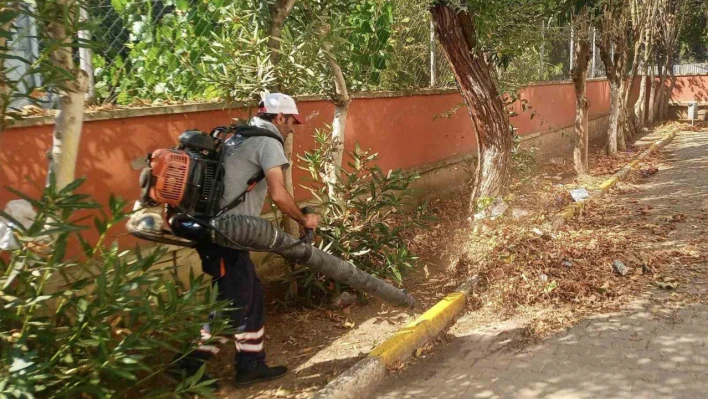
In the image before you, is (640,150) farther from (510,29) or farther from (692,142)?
(510,29)

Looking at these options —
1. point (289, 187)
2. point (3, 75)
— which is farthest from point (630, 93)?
point (3, 75)

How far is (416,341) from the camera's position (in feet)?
→ 16.1

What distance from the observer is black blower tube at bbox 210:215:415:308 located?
3.83 metres

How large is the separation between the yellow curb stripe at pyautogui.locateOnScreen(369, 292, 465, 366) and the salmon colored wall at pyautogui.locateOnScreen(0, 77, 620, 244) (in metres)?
1.97

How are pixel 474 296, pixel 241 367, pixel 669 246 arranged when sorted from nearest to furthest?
pixel 241 367
pixel 474 296
pixel 669 246

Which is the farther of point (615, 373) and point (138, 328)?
point (615, 373)

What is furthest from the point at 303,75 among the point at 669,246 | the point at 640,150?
the point at 640,150

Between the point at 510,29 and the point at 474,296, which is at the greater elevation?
the point at 510,29

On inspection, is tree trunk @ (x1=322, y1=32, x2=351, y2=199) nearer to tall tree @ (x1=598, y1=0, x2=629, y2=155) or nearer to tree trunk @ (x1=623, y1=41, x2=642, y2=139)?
tall tree @ (x1=598, y1=0, x2=629, y2=155)

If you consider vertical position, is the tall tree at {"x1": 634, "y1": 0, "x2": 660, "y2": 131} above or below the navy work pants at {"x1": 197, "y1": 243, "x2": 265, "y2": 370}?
above

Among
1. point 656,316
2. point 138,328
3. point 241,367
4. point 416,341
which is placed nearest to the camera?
point 138,328

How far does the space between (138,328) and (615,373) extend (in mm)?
2993

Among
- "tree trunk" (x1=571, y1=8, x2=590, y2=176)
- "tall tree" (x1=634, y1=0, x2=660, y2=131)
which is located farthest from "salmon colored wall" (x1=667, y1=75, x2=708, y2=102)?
"tree trunk" (x1=571, y1=8, x2=590, y2=176)

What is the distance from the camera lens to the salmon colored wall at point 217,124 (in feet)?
13.7
